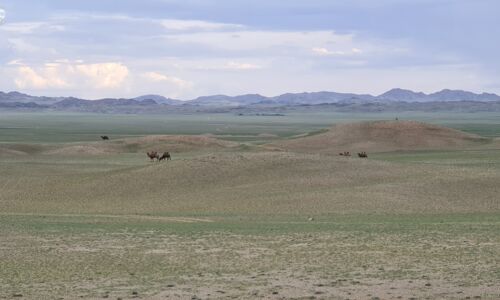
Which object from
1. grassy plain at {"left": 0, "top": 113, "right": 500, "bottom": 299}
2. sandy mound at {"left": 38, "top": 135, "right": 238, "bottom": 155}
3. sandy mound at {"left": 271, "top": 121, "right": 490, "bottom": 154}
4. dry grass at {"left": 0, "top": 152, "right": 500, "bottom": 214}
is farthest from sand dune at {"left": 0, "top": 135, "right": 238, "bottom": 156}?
dry grass at {"left": 0, "top": 152, "right": 500, "bottom": 214}

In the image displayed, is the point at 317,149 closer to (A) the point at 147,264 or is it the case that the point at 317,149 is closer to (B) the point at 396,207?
(B) the point at 396,207

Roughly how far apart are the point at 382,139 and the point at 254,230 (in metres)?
57.1

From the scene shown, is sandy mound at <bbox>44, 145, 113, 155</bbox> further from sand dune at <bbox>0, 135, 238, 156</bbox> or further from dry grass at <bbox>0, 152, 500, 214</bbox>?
dry grass at <bbox>0, 152, 500, 214</bbox>

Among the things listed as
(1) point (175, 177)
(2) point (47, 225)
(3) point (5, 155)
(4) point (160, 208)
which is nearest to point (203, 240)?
(2) point (47, 225)

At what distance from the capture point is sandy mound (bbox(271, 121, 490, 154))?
260 ft

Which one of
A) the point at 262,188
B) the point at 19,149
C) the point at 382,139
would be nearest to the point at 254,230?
the point at 262,188

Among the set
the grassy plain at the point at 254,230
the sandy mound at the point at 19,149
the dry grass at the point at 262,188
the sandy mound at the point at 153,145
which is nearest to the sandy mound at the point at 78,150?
the sandy mound at the point at 153,145

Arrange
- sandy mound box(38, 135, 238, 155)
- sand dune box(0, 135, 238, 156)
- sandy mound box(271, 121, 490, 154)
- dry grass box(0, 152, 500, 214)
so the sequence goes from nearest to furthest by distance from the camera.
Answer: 1. dry grass box(0, 152, 500, 214)
2. sand dune box(0, 135, 238, 156)
3. sandy mound box(38, 135, 238, 155)
4. sandy mound box(271, 121, 490, 154)

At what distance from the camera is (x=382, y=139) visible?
8162 cm

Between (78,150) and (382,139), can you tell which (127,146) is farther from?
(382,139)

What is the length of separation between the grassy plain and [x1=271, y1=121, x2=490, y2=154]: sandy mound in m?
30.3

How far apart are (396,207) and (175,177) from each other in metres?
12.8

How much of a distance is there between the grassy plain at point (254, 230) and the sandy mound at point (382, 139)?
30307 millimetres

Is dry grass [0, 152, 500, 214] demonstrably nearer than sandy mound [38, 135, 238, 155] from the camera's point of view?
Yes
